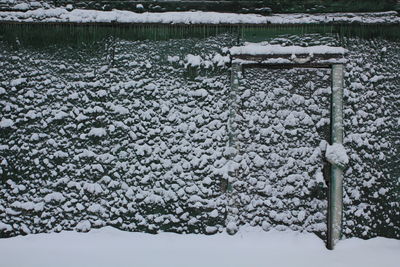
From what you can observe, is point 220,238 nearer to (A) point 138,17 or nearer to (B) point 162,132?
(B) point 162,132

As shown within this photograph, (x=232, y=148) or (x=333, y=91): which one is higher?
(x=333, y=91)

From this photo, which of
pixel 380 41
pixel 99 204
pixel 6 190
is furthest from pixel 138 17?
pixel 380 41

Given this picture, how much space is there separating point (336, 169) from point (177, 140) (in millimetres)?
1681

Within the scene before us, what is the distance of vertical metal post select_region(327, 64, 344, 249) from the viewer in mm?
3635

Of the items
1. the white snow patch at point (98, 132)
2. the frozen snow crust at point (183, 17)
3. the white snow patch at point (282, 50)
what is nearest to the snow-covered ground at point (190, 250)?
the white snow patch at point (98, 132)

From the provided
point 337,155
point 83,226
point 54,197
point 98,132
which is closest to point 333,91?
point 337,155

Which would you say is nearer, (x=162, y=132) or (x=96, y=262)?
(x=96, y=262)

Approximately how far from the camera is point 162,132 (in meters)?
3.72

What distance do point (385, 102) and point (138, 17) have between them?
2.72 meters

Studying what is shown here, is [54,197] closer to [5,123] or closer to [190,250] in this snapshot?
[5,123]

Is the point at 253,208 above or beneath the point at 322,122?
beneath

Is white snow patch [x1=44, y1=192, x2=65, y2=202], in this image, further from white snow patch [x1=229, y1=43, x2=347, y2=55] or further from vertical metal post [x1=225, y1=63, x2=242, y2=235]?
white snow patch [x1=229, y1=43, x2=347, y2=55]

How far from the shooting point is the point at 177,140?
12.2 feet

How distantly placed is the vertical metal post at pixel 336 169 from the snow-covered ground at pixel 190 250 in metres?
0.15
